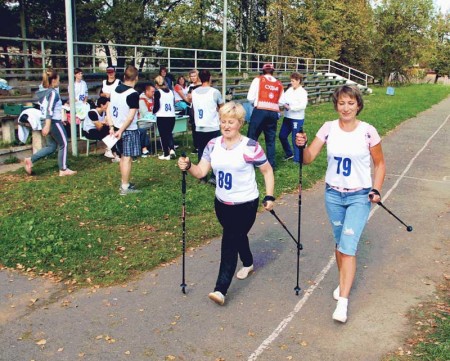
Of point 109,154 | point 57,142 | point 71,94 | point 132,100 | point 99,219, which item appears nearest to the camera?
point 99,219

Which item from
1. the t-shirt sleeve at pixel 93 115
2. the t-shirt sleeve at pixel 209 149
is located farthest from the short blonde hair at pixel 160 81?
the t-shirt sleeve at pixel 209 149

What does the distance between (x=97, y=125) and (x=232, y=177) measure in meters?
7.61

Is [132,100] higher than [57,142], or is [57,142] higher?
[132,100]

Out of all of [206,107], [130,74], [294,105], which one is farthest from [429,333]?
[294,105]

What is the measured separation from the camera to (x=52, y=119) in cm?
966

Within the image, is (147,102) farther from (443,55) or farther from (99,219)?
(443,55)

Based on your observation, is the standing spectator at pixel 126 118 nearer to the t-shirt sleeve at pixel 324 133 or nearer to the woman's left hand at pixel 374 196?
the t-shirt sleeve at pixel 324 133

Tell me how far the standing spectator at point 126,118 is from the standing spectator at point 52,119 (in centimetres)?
148

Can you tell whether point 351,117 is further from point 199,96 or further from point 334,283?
point 199,96

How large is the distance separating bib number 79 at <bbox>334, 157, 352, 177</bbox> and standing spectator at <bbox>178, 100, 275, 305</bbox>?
639 millimetres

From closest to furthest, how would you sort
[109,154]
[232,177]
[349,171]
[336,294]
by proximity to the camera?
1. [349,171]
2. [232,177]
3. [336,294]
4. [109,154]

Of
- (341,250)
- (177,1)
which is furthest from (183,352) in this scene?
(177,1)

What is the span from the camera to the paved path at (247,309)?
4.32m

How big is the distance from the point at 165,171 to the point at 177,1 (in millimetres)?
27247
